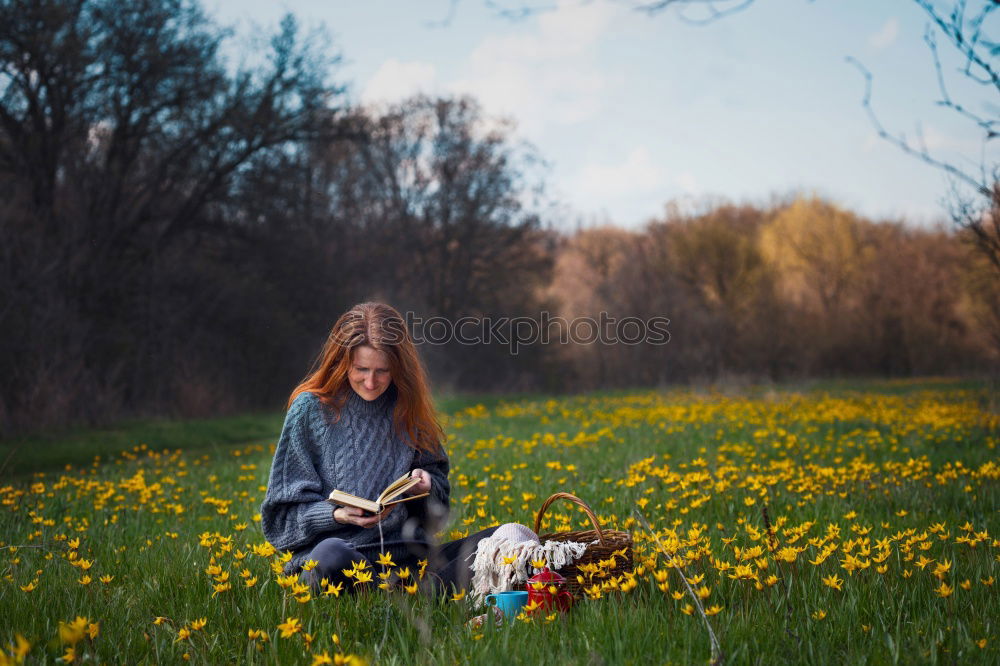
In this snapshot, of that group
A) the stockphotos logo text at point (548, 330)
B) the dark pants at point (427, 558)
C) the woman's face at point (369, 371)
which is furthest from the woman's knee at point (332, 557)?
the stockphotos logo text at point (548, 330)

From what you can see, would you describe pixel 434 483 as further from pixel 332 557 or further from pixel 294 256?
pixel 294 256

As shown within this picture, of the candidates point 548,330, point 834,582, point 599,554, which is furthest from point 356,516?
point 548,330

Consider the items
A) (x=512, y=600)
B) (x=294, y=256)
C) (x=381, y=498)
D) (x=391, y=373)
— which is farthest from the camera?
(x=294, y=256)

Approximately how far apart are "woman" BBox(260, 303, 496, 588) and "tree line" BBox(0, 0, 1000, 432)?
9.19 metres

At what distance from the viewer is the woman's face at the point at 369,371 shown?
12.4ft

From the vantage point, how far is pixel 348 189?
88.8ft

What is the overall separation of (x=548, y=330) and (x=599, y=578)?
29.2 meters

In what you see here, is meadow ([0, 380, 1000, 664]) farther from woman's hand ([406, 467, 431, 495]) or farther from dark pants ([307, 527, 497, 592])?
woman's hand ([406, 467, 431, 495])

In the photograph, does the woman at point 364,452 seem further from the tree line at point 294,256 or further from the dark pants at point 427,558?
the tree line at point 294,256

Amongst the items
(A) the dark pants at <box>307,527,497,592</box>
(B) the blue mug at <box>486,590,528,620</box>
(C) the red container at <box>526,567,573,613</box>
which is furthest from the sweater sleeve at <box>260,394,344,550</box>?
(C) the red container at <box>526,567,573,613</box>

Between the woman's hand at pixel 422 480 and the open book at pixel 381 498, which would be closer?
the open book at pixel 381 498

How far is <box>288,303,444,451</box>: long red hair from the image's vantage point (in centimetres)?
380

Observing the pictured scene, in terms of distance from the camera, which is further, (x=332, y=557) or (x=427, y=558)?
(x=427, y=558)

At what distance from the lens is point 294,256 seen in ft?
72.6
